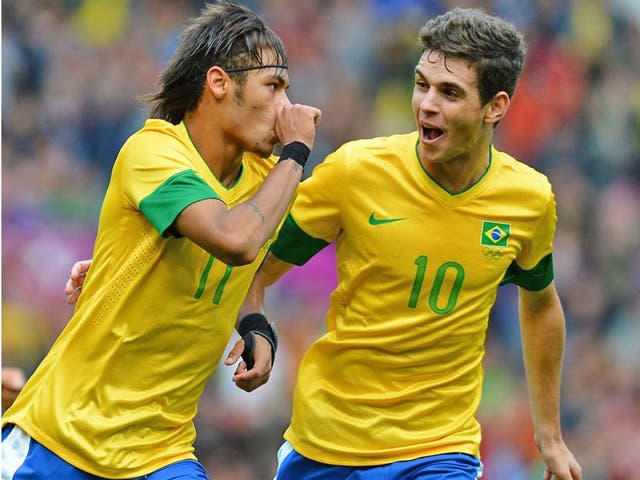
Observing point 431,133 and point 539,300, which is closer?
point 431,133

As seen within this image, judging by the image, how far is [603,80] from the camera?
479 inches

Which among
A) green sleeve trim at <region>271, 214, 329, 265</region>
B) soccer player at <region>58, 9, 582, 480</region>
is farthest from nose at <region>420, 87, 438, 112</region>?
green sleeve trim at <region>271, 214, 329, 265</region>

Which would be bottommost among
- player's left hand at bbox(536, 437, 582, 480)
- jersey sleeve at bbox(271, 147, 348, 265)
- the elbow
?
player's left hand at bbox(536, 437, 582, 480)

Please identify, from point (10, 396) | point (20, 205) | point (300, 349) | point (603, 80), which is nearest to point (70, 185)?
point (20, 205)

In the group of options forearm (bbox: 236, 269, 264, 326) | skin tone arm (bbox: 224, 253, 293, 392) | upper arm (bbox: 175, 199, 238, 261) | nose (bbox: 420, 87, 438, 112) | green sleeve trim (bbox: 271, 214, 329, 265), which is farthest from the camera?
green sleeve trim (bbox: 271, 214, 329, 265)

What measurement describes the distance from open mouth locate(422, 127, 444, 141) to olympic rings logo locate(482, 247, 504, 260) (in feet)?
1.56

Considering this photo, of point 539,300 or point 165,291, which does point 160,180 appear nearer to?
point 165,291

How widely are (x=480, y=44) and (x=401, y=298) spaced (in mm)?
1016

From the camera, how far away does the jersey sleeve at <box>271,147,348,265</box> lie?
4930mm

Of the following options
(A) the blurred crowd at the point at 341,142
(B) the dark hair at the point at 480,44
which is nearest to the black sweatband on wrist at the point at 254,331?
(B) the dark hair at the point at 480,44

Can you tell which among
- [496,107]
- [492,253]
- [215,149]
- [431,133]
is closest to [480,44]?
[496,107]

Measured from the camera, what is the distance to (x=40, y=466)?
14.6 feet

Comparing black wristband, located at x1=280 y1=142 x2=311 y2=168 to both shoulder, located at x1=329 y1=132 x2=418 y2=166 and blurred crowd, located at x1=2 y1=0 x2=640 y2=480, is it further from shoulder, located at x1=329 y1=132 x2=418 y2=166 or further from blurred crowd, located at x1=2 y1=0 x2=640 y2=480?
blurred crowd, located at x1=2 y1=0 x2=640 y2=480

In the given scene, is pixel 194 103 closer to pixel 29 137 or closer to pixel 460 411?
pixel 460 411
